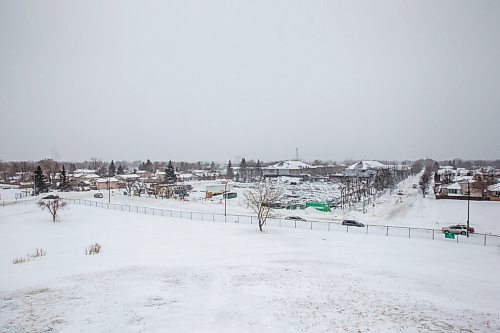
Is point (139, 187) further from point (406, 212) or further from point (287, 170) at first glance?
point (287, 170)

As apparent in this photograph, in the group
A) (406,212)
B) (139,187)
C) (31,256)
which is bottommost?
(406,212)

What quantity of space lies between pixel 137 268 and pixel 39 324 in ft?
26.6

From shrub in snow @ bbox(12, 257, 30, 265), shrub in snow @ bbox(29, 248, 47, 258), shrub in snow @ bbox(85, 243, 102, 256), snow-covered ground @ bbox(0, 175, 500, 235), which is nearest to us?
shrub in snow @ bbox(12, 257, 30, 265)

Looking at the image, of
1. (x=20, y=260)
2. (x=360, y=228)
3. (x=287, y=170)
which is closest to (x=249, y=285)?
(x=20, y=260)

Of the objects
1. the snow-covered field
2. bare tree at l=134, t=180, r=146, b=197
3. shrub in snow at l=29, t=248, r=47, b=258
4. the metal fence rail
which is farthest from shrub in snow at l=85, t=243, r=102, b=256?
bare tree at l=134, t=180, r=146, b=197

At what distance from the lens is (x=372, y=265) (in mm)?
20797

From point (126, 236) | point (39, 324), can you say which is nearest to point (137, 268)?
point (39, 324)

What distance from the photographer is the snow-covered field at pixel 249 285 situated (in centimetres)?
1255

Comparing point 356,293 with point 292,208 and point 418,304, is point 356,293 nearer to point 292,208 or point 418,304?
point 418,304

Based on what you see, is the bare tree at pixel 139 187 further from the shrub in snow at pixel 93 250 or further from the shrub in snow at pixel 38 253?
the shrub in snow at pixel 93 250

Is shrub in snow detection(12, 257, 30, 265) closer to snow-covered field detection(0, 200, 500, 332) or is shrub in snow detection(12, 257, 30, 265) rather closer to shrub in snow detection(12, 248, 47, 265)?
shrub in snow detection(12, 248, 47, 265)

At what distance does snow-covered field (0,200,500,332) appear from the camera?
1255cm

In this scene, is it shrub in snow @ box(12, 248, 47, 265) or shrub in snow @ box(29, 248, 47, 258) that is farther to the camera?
shrub in snow @ box(29, 248, 47, 258)

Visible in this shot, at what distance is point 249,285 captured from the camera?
16797mm
